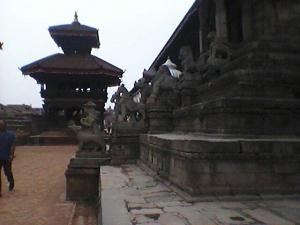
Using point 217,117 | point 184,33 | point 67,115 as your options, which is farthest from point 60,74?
point 217,117

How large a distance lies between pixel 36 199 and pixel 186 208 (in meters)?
5.64

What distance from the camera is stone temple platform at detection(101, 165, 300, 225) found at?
3.86m

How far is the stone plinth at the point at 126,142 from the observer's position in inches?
389

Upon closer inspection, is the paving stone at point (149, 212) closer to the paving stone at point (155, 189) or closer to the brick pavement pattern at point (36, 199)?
the paving stone at point (155, 189)

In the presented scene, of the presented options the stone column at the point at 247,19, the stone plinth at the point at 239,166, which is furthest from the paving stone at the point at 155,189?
the stone column at the point at 247,19

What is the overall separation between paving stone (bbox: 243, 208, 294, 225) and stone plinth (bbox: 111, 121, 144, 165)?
233 inches

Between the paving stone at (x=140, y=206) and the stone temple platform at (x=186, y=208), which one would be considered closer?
the stone temple platform at (x=186, y=208)

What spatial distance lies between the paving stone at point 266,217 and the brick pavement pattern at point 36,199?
4150mm

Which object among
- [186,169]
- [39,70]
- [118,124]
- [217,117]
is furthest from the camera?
[39,70]

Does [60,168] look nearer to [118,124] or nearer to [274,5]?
[118,124]

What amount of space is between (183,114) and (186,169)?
374 cm

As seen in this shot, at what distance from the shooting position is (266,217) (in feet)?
12.9

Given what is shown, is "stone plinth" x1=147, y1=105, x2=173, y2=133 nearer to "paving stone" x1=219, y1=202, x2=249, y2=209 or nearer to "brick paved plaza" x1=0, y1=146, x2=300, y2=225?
"brick paved plaza" x1=0, y1=146, x2=300, y2=225

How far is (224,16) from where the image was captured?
8.90 meters
